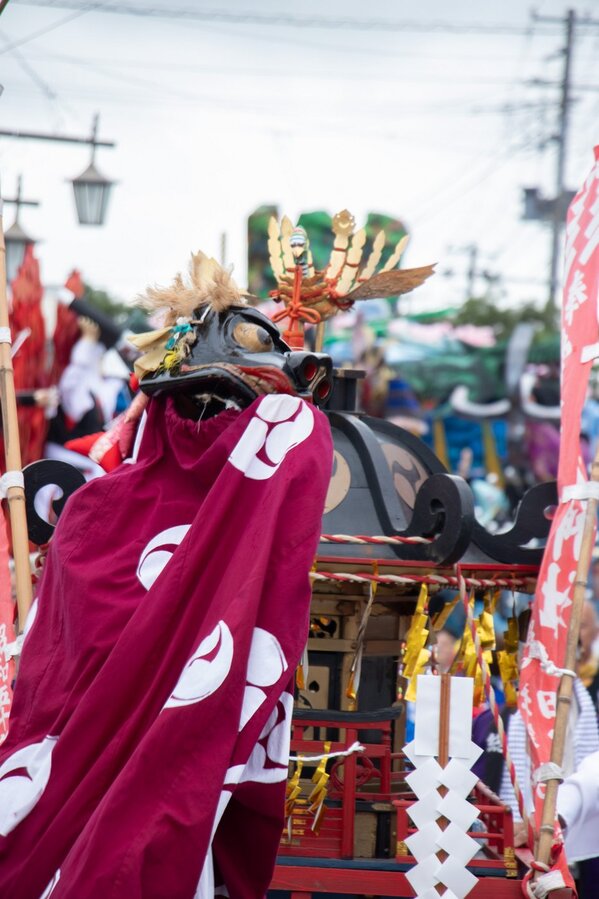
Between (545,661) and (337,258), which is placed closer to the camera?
(545,661)

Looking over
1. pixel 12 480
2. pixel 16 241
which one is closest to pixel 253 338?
pixel 12 480

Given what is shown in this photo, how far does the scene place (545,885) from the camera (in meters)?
3.37

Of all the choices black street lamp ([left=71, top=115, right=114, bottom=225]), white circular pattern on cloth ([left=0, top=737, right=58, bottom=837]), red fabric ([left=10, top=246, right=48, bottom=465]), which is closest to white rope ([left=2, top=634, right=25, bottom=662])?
white circular pattern on cloth ([left=0, top=737, right=58, bottom=837])

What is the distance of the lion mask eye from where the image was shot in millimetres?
2832

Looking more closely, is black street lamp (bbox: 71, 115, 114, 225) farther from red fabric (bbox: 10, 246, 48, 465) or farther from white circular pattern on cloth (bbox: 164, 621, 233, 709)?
white circular pattern on cloth (bbox: 164, 621, 233, 709)

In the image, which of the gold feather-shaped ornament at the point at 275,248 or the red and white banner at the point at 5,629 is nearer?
the red and white banner at the point at 5,629

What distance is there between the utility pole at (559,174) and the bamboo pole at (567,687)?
2068cm

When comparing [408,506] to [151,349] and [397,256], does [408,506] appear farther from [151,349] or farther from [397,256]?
[151,349]

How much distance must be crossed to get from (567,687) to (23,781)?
1.76 metres

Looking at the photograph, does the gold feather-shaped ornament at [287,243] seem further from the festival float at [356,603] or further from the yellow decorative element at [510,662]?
the yellow decorative element at [510,662]

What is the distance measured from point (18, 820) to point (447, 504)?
176cm

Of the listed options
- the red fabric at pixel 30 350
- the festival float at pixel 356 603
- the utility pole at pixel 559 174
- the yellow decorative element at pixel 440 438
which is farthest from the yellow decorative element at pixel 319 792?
the utility pole at pixel 559 174

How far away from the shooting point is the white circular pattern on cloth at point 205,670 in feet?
7.85

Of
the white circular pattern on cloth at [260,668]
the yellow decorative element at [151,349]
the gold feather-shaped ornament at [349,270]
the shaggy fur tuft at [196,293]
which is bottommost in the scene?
the white circular pattern on cloth at [260,668]
